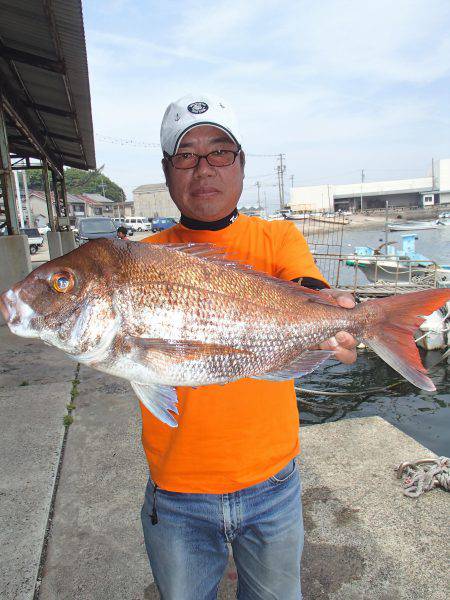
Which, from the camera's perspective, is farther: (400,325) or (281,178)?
(281,178)

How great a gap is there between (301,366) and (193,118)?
1.13m

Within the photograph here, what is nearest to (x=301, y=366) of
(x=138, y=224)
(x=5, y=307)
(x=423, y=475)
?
(x=5, y=307)

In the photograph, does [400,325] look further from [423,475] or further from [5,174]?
[5,174]

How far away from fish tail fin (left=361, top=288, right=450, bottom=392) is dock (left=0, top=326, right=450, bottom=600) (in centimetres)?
139

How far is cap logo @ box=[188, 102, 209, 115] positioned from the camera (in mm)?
1825

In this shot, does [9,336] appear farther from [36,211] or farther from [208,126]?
[36,211]

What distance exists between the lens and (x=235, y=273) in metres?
1.70

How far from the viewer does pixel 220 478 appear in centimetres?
167

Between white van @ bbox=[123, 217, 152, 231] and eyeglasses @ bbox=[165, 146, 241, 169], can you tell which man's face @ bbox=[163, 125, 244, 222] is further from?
white van @ bbox=[123, 217, 152, 231]

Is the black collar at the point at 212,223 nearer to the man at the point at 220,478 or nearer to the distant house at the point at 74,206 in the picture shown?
the man at the point at 220,478

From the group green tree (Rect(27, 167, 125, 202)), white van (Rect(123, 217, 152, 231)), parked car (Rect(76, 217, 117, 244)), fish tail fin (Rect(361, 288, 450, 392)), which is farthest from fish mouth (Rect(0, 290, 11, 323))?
green tree (Rect(27, 167, 125, 202))

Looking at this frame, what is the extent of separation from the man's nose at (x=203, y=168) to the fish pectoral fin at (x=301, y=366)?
0.87 m

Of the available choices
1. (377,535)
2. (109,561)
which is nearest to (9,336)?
(109,561)

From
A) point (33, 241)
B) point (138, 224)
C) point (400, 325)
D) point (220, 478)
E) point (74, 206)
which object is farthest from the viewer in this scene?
point (74, 206)
